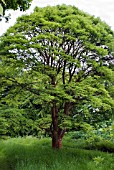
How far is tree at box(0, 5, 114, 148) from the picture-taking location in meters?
7.41

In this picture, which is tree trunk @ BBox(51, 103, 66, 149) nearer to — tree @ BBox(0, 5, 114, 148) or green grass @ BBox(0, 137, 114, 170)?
tree @ BBox(0, 5, 114, 148)

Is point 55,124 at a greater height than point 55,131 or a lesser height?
greater

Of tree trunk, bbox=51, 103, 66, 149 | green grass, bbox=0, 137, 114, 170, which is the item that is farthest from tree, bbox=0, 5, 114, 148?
green grass, bbox=0, 137, 114, 170

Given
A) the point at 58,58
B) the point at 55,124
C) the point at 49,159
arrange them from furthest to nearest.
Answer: the point at 55,124 → the point at 58,58 → the point at 49,159

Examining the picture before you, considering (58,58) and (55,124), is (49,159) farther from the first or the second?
(58,58)

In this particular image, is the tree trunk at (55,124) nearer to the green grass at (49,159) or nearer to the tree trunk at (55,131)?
the tree trunk at (55,131)

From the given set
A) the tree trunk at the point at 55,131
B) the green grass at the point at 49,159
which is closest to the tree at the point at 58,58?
the tree trunk at the point at 55,131

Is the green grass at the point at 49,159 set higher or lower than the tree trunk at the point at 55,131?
lower

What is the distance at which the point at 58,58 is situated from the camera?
8289 millimetres

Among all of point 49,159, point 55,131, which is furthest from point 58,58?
point 49,159

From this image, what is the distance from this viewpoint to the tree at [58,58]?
A: 7.41 metres

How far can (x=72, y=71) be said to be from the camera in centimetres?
902

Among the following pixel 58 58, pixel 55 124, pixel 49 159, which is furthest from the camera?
pixel 55 124

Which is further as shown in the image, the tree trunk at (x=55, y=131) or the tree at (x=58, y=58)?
the tree trunk at (x=55, y=131)
